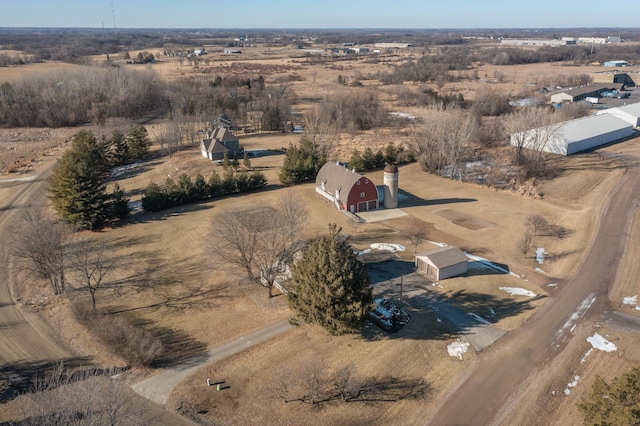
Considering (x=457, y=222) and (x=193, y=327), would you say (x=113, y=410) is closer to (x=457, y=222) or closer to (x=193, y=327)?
(x=193, y=327)

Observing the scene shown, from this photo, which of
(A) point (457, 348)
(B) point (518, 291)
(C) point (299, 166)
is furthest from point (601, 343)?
(C) point (299, 166)

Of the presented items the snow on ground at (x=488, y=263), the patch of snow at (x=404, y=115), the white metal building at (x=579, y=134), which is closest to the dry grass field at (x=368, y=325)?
→ the snow on ground at (x=488, y=263)

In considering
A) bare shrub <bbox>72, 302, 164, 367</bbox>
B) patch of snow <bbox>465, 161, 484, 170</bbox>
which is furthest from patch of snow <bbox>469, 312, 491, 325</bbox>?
patch of snow <bbox>465, 161, 484, 170</bbox>

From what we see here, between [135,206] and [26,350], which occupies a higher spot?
[135,206]

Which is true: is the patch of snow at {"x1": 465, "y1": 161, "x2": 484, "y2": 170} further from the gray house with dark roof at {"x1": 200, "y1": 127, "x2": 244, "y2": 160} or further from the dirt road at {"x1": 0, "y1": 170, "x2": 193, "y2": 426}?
the dirt road at {"x1": 0, "y1": 170, "x2": 193, "y2": 426}

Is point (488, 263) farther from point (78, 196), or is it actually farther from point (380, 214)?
point (78, 196)
